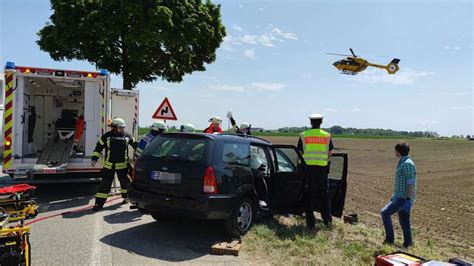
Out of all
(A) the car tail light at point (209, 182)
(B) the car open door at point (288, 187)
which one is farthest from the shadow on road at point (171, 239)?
(B) the car open door at point (288, 187)

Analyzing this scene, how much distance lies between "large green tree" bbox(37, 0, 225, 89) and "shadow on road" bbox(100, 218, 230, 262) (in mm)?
10998

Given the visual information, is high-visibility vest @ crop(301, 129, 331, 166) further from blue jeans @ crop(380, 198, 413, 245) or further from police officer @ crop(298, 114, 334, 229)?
blue jeans @ crop(380, 198, 413, 245)

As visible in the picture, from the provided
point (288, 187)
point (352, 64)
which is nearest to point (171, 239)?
point (288, 187)

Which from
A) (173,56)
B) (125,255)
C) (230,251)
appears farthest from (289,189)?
(173,56)

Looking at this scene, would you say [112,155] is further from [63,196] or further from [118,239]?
[118,239]

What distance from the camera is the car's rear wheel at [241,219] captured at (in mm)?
5887

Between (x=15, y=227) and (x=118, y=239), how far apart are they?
6.52ft

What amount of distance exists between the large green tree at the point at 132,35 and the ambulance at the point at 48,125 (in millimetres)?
5215

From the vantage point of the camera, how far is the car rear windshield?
5.84 m

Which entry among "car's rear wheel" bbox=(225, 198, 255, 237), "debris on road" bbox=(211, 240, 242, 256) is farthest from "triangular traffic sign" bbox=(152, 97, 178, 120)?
"debris on road" bbox=(211, 240, 242, 256)

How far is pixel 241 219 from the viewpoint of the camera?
6148 millimetres

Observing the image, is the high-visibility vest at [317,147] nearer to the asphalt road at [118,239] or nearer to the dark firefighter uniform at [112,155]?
the asphalt road at [118,239]

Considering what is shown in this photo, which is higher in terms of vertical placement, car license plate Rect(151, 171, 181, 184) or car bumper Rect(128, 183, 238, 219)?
car license plate Rect(151, 171, 181, 184)

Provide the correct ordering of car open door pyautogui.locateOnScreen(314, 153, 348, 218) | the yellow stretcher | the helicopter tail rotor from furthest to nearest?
the helicopter tail rotor → car open door pyautogui.locateOnScreen(314, 153, 348, 218) → the yellow stretcher
